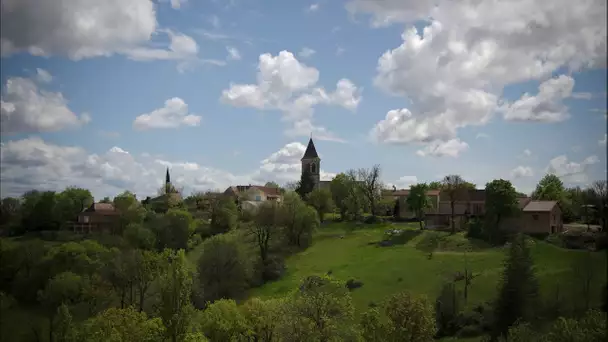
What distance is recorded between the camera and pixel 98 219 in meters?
94.8

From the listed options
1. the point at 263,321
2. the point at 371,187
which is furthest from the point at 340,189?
the point at 263,321

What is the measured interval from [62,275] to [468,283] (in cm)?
4478

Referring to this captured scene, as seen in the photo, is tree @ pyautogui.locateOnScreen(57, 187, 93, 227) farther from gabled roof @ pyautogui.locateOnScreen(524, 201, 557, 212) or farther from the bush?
gabled roof @ pyautogui.locateOnScreen(524, 201, 557, 212)

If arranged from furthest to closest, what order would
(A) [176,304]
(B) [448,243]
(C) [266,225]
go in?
(C) [266,225] < (B) [448,243] < (A) [176,304]

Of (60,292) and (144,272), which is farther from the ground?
(144,272)

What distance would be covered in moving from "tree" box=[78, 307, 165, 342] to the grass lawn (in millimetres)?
21280

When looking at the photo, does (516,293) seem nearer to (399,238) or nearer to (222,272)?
(399,238)

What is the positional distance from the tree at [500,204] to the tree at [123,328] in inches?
1845

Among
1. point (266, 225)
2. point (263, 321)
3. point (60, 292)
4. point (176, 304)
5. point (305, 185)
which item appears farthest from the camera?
point (305, 185)

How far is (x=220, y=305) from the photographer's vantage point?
44688 millimetres

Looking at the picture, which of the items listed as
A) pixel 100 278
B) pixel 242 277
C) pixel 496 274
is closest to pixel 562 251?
pixel 496 274

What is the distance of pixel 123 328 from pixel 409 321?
19750 mm

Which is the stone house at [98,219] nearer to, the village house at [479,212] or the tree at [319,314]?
the village house at [479,212]

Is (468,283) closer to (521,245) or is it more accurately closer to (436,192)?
(521,245)
